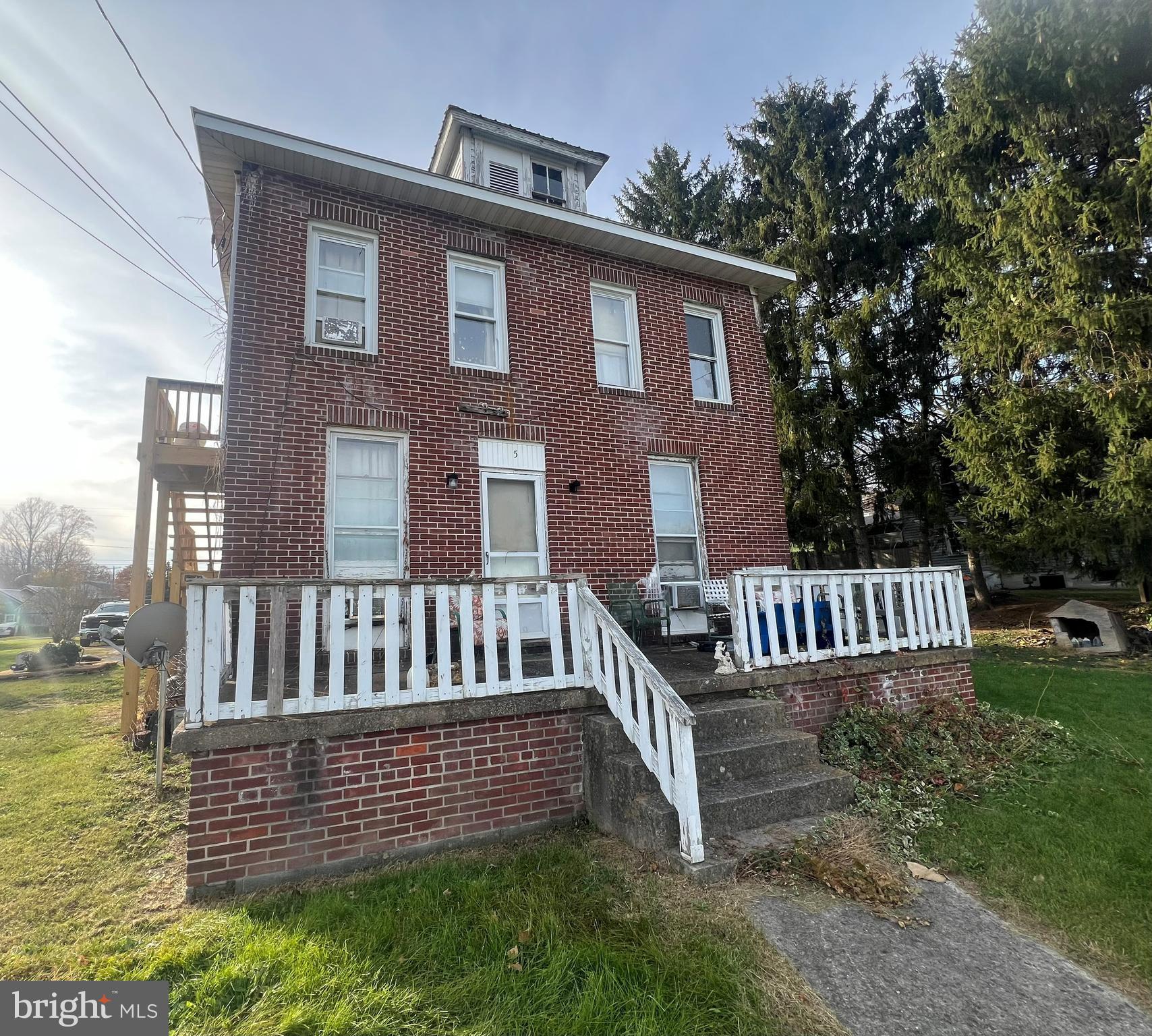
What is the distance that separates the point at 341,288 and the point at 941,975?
779 cm

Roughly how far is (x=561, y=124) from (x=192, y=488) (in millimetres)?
8316

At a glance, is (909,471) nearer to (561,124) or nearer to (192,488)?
(561,124)

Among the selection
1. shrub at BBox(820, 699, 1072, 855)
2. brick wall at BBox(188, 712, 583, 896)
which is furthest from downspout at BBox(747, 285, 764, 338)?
brick wall at BBox(188, 712, 583, 896)

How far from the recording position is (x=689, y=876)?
10.3 feet

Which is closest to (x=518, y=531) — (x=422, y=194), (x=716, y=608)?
(x=716, y=608)

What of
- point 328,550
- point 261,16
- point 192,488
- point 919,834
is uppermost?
point 261,16

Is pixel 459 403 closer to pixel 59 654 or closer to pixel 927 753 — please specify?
pixel 927 753

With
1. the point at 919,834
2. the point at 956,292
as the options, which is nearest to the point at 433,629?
the point at 919,834

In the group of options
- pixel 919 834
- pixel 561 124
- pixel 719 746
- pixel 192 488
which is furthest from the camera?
pixel 561 124

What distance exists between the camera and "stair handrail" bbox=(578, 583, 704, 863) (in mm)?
3244

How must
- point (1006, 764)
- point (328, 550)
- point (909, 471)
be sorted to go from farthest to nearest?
1. point (909, 471)
2. point (328, 550)
3. point (1006, 764)

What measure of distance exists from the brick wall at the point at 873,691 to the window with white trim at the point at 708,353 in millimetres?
4743

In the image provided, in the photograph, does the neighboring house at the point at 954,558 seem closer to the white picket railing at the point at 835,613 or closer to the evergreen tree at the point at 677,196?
the white picket railing at the point at 835,613

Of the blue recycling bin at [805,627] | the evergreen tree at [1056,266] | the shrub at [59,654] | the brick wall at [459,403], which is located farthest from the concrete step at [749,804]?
the shrub at [59,654]
